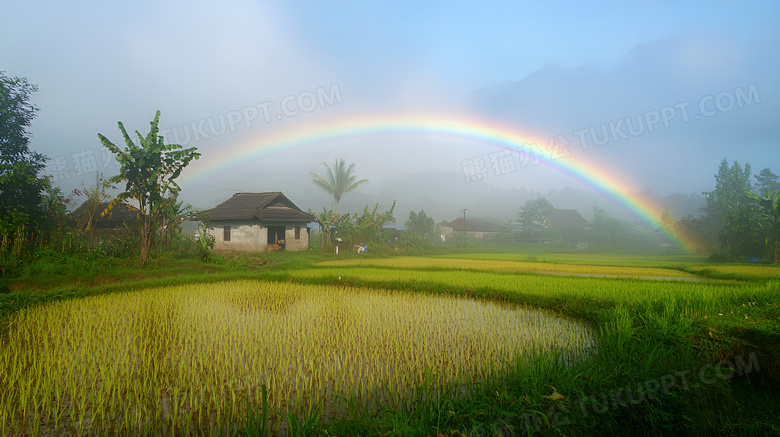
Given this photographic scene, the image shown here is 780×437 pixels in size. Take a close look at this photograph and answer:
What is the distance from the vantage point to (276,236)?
69.3 ft

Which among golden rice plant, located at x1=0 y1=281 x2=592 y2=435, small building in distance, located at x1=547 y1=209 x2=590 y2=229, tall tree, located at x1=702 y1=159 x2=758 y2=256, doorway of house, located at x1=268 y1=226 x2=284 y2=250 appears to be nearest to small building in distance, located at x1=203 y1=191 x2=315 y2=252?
doorway of house, located at x1=268 y1=226 x2=284 y2=250

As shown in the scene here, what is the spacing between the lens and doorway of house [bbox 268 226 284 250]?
21.1 meters

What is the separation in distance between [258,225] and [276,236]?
166 centimetres

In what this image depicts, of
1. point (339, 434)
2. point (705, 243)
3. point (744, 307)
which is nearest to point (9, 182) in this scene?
point (339, 434)

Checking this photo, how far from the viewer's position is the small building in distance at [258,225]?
778 inches

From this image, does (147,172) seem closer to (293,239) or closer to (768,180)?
(293,239)

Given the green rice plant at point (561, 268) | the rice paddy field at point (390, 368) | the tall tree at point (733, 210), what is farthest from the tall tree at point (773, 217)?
the rice paddy field at point (390, 368)

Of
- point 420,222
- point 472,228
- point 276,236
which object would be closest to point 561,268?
point 276,236

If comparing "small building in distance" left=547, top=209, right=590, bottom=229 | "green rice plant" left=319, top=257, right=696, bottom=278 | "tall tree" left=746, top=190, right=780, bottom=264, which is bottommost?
"green rice plant" left=319, top=257, right=696, bottom=278

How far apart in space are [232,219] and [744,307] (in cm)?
2114

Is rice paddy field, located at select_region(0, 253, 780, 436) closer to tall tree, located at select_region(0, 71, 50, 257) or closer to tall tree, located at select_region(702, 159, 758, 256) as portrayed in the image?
tall tree, located at select_region(0, 71, 50, 257)

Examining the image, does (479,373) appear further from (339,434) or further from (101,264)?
(101,264)

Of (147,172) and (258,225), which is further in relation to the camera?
(258,225)

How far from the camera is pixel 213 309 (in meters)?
6.35
